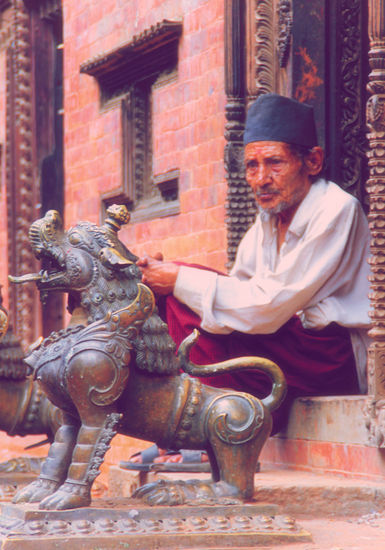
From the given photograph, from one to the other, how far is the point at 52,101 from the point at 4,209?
1222 mm

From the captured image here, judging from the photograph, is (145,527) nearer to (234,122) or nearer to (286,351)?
(286,351)

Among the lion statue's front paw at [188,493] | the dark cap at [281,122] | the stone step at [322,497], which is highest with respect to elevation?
the dark cap at [281,122]

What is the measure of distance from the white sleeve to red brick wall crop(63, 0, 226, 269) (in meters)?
1.93

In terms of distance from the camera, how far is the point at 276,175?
5.38m

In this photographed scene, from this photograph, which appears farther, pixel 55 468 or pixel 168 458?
pixel 168 458

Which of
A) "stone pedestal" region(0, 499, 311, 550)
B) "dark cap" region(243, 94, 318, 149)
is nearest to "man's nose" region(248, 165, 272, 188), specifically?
"dark cap" region(243, 94, 318, 149)

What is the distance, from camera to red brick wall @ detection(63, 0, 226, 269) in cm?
744

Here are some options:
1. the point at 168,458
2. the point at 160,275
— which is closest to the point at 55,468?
the point at 168,458

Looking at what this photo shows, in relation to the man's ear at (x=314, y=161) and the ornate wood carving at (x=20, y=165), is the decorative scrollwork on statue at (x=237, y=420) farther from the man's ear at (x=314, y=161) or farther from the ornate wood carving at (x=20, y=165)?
the ornate wood carving at (x=20, y=165)

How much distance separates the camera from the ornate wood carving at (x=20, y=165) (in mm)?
11414

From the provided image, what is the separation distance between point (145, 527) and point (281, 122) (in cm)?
247

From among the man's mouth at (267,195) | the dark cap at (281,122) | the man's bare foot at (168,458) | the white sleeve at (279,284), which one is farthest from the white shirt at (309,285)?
the man's bare foot at (168,458)

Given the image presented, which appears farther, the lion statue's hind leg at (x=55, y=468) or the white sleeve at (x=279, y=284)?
the white sleeve at (x=279, y=284)

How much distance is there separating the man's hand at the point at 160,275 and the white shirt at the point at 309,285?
0.04 meters
